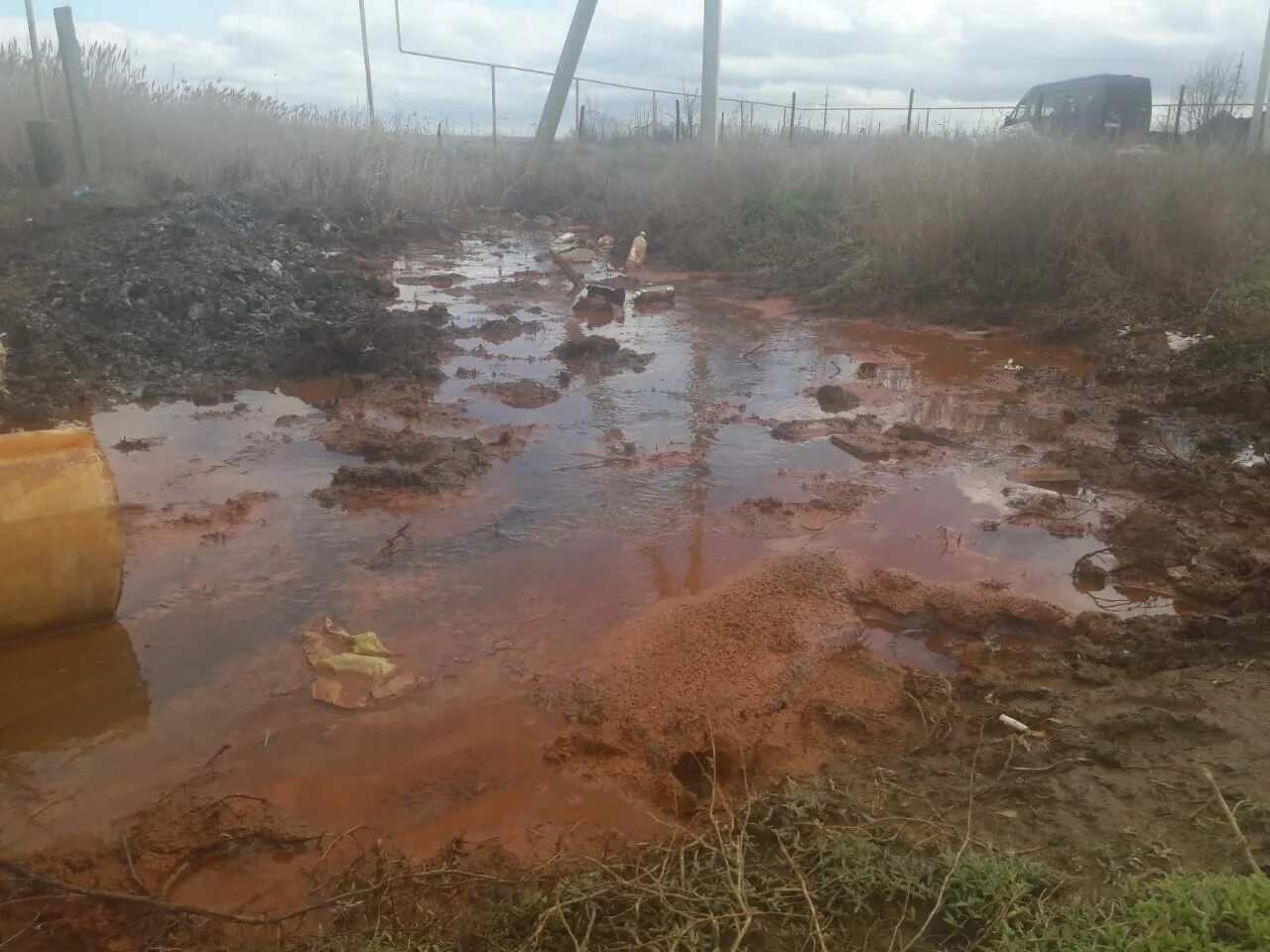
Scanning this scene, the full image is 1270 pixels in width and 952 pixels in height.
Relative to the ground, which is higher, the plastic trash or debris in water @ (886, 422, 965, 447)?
the plastic trash

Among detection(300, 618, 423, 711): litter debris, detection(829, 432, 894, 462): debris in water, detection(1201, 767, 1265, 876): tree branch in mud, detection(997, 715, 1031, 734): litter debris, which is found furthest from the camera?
detection(829, 432, 894, 462): debris in water

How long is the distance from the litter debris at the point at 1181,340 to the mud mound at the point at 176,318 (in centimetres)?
660

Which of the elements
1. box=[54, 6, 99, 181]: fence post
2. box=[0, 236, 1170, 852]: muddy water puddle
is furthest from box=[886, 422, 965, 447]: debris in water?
box=[54, 6, 99, 181]: fence post

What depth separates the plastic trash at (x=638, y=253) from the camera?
14.4m

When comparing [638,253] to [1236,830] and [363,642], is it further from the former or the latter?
[1236,830]

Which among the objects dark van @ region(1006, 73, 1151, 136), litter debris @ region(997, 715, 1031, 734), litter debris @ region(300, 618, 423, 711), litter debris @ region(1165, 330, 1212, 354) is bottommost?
litter debris @ region(300, 618, 423, 711)

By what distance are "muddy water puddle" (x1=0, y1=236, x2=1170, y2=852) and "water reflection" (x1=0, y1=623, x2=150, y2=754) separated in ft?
0.03

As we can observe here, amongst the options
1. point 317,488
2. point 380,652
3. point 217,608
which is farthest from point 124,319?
point 380,652

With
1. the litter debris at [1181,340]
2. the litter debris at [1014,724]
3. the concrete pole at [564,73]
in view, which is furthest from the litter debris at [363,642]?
the concrete pole at [564,73]

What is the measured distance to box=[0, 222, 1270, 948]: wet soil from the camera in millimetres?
2791

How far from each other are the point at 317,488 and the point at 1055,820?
4060 millimetres

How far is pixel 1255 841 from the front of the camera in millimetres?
2330

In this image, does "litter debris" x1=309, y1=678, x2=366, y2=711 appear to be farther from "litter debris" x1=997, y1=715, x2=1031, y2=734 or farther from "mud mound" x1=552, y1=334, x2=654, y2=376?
"mud mound" x1=552, y1=334, x2=654, y2=376

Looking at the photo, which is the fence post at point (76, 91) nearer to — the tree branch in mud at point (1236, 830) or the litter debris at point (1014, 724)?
the litter debris at point (1014, 724)
